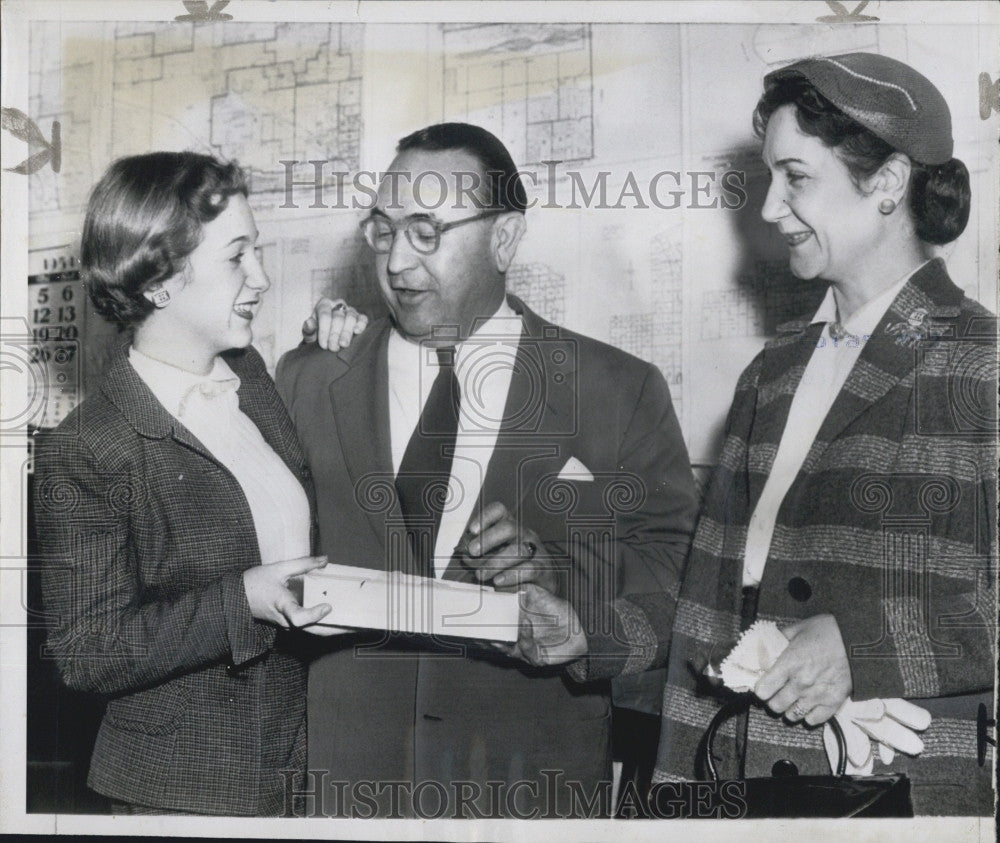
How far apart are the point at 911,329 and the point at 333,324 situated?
1375mm

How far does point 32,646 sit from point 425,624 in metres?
0.97

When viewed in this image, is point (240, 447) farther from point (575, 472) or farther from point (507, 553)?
point (575, 472)

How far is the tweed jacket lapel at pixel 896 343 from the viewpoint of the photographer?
2580 millimetres

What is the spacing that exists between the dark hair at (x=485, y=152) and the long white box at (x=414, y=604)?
36.5 inches

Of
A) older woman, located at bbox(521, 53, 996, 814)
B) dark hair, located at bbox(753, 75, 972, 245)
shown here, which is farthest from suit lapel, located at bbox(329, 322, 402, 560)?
dark hair, located at bbox(753, 75, 972, 245)

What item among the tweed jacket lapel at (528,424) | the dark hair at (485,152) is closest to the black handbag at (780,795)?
the tweed jacket lapel at (528,424)

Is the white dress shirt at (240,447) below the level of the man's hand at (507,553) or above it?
above

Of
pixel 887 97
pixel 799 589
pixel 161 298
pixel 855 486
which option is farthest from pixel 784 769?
pixel 161 298

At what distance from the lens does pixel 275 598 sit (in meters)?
2.59

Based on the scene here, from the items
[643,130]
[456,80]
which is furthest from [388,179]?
[643,130]

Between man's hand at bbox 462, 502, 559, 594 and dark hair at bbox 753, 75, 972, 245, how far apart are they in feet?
3.69

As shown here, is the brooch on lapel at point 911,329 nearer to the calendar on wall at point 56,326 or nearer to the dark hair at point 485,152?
the dark hair at point 485,152

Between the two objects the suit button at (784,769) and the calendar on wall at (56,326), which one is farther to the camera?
the calendar on wall at (56,326)

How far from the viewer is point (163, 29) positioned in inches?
110
